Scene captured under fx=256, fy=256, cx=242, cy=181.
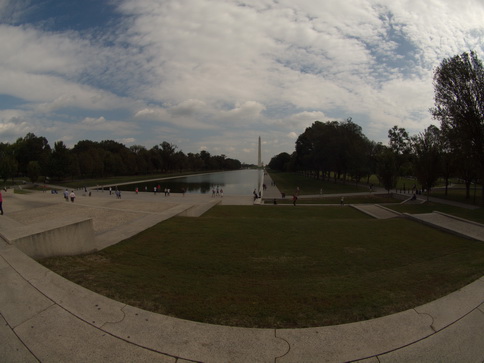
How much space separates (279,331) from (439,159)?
112 ft

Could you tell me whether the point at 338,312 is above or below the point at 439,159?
below

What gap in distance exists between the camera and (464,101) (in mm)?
23094

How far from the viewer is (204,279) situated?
6.08m

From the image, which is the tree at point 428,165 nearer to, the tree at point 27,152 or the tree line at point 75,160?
the tree line at point 75,160

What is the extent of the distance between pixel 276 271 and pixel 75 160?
7328 cm

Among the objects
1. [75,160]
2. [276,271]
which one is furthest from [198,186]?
[276,271]

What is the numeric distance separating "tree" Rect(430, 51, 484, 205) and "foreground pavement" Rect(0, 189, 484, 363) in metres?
26.4

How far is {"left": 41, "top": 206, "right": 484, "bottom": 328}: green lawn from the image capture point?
4.14 meters

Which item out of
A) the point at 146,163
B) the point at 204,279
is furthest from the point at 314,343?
the point at 146,163

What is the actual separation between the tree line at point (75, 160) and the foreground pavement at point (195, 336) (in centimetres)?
6970

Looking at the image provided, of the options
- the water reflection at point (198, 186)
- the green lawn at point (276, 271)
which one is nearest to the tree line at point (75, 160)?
the water reflection at point (198, 186)

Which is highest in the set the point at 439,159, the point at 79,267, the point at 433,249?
the point at 439,159

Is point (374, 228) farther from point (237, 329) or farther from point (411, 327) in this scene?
point (237, 329)

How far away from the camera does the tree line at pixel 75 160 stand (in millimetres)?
60769
